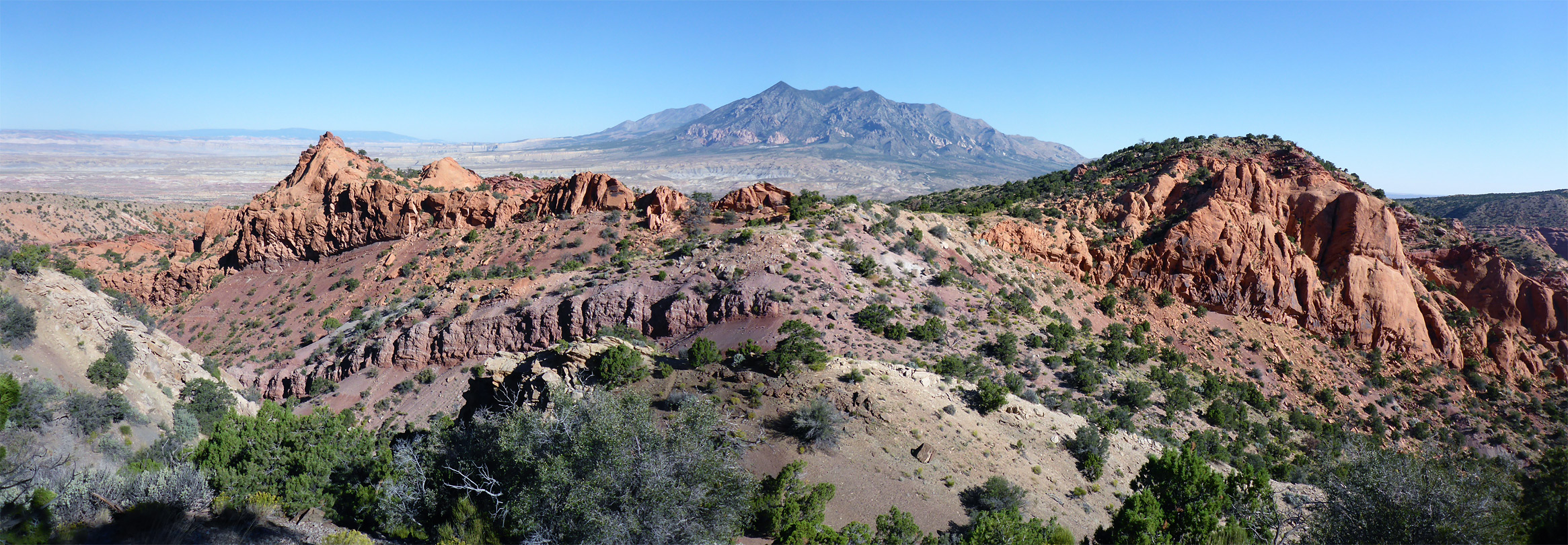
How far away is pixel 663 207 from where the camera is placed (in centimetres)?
3416

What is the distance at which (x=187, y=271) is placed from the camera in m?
36.2

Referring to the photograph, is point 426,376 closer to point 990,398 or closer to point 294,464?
point 294,464

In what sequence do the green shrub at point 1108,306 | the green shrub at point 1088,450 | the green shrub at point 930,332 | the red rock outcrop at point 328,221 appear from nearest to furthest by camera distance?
the green shrub at point 1088,450
the green shrub at point 930,332
the green shrub at point 1108,306
the red rock outcrop at point 328,221

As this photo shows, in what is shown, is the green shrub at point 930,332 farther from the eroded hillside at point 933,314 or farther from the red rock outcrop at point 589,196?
the red rock outcrop at point 589,196

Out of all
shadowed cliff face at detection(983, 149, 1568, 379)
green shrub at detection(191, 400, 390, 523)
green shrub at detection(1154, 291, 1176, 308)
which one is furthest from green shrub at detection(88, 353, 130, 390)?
green shrub at detection(1154, 291, 1176, 308)

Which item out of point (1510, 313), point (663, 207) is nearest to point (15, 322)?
point (663, 207)

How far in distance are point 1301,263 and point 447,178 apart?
46787 mm

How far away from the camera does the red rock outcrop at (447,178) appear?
38.2 m

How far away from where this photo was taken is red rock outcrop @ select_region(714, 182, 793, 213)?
114ft

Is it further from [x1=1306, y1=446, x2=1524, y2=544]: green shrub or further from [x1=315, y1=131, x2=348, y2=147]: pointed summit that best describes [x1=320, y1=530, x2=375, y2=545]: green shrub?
[x1=315, y1=131, x2=348, y2=147]: pointed summit

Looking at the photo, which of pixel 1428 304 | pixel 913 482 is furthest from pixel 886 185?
pixel 913 482

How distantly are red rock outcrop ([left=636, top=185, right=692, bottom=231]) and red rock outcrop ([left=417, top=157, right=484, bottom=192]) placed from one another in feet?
40.2

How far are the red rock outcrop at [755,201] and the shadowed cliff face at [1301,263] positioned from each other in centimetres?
1145

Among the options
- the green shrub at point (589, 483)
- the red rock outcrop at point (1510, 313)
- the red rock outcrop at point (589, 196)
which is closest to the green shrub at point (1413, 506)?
the green shrub at point (589, 483)
